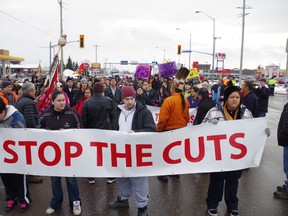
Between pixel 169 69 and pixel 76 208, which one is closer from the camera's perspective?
pixel 76 208

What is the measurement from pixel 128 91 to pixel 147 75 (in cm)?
1092

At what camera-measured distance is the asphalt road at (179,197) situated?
404 cm

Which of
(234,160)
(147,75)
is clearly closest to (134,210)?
(234,160)

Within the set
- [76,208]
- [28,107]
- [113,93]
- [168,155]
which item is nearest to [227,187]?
[168,155]

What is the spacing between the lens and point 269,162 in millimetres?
6410

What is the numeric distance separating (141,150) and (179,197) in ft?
4.32

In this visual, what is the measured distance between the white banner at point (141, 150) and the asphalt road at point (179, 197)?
0.67 meters

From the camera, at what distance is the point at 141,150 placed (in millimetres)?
3738

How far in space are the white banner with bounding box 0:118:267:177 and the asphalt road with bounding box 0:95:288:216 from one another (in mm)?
672

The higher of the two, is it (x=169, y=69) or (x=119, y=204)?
(x=169, y=69)

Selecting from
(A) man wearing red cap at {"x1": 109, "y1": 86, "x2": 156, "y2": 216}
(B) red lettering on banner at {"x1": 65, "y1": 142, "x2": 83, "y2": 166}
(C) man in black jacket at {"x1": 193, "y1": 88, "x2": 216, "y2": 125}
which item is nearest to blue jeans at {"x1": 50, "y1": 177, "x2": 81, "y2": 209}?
(B) red lettering on banner at {"x1": 65, "y1": 142, "x2": 83, "y2": 166}

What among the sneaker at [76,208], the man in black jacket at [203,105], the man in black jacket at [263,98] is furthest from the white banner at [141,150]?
the man in black jacket at [263,98]

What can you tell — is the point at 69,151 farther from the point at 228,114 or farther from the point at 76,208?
the point at 228,114

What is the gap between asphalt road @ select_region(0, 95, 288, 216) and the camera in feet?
13.2
